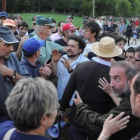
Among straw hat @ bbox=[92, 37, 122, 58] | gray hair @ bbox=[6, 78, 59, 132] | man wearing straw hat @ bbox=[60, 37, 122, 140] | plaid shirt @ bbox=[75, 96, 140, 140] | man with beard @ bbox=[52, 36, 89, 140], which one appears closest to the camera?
gray hair @ bbox=[6, 78, 59, 132]

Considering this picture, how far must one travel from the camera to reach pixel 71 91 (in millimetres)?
3188

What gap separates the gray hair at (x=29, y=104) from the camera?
1.55m

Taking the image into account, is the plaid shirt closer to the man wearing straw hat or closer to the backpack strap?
the man wearing straw hat

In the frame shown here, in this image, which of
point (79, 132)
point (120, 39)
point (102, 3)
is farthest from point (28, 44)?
point (102, 3)

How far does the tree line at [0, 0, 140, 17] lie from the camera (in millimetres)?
68812

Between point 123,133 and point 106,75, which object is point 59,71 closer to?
point 106,75

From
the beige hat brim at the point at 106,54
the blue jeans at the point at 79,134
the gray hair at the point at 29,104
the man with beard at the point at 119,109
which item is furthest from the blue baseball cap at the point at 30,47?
the gray hair at the point at 29,104

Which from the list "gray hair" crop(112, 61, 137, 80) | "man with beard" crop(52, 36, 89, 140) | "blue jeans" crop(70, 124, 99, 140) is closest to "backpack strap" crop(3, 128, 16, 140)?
"gray hair" crop(112, 61, 137, 80)

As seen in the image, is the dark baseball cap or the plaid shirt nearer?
the plaid shirt

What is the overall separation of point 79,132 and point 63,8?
83502 millimetres

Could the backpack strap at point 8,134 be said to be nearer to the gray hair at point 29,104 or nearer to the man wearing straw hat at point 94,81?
the gray hair at point 29,104

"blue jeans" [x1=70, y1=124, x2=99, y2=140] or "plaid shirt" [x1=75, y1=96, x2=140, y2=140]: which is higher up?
"plaid shirt" [x1=75, y1=96, x2=140, y2=140]

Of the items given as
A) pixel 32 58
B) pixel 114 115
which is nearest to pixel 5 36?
pixel 32 58

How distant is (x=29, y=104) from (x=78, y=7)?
8234 centimetres
